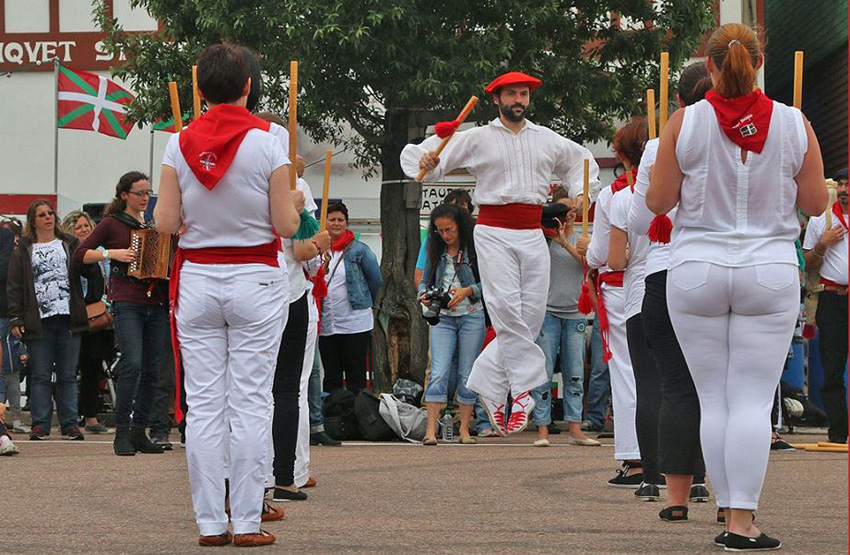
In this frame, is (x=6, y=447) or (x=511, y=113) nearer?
(x=511, y=113)

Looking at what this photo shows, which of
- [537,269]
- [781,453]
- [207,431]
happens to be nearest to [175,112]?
[207,431]

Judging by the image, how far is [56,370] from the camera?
44.2 feet

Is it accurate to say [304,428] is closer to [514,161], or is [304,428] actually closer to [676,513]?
[676,513]

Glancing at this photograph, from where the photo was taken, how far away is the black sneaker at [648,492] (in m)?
8.01

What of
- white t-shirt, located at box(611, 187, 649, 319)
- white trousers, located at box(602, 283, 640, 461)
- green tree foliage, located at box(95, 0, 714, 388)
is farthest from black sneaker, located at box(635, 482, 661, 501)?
green tree foliage, located at box(95, 0, 714, 388)

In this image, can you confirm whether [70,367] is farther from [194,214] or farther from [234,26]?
[194,214]

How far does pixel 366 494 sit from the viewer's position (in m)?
8.41

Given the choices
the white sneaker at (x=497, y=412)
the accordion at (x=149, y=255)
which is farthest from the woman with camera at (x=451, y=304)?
the accordion at (x=149, y=255)

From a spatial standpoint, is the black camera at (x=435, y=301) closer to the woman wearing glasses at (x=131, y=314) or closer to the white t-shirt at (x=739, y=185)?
the woman wearing glasses at (x=131, y=314)

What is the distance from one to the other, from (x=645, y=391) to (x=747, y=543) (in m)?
1.99

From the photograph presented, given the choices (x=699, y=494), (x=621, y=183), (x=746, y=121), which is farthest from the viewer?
(x=621, y=183)

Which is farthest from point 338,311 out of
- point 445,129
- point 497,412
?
point 445,129

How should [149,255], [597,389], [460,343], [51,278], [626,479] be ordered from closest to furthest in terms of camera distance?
[626,479] → [149,255] → [460,343] → [51,278] → [597,389]

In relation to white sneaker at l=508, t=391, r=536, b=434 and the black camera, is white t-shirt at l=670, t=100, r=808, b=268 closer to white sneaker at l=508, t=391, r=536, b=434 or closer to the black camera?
white sneaker at l=508, t=391, r=536, b=434
